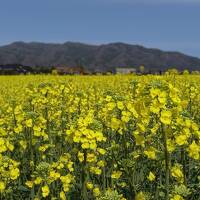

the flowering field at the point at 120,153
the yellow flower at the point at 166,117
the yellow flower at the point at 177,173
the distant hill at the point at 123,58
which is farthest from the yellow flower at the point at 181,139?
the distant hill at the point at 123,58

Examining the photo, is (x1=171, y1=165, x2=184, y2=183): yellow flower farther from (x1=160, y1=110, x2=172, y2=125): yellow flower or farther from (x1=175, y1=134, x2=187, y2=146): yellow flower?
(x1=160, y1=110, x2=172, y2=125): yellow flower

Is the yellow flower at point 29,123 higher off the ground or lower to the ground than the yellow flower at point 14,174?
higher

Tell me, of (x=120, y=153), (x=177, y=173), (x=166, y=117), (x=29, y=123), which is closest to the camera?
(x=166, y=117)

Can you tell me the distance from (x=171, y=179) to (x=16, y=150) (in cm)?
280

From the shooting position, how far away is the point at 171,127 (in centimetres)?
417

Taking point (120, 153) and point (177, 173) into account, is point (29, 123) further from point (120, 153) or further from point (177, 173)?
point (177, 173)

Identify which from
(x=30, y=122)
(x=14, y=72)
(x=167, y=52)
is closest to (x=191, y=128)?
(x=30, y=122)

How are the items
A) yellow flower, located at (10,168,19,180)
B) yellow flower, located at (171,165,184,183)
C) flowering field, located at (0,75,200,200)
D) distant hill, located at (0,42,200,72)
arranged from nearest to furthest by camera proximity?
flowering field, located at (0,75,200,200) < yellow flower, located at (171,165,184,183) < yellow flower, located at (10,168,19,180) < distant hill, located at (0,42,200,72)

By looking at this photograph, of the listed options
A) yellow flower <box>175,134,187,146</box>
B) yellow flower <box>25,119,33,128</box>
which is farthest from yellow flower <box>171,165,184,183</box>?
yellow flower <box>25,119,33,128</box>

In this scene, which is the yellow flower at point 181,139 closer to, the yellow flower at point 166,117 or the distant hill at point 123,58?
the yellow flower at point 166,117

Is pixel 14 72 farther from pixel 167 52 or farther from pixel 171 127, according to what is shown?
pixel 167 52

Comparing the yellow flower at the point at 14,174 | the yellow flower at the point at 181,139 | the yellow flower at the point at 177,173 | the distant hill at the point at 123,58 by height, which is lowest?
the yellow flower at the point at 14,174

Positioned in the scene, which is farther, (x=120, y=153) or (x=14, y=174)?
(x=120, y=153)

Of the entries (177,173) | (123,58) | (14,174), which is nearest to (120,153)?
(14,174)
